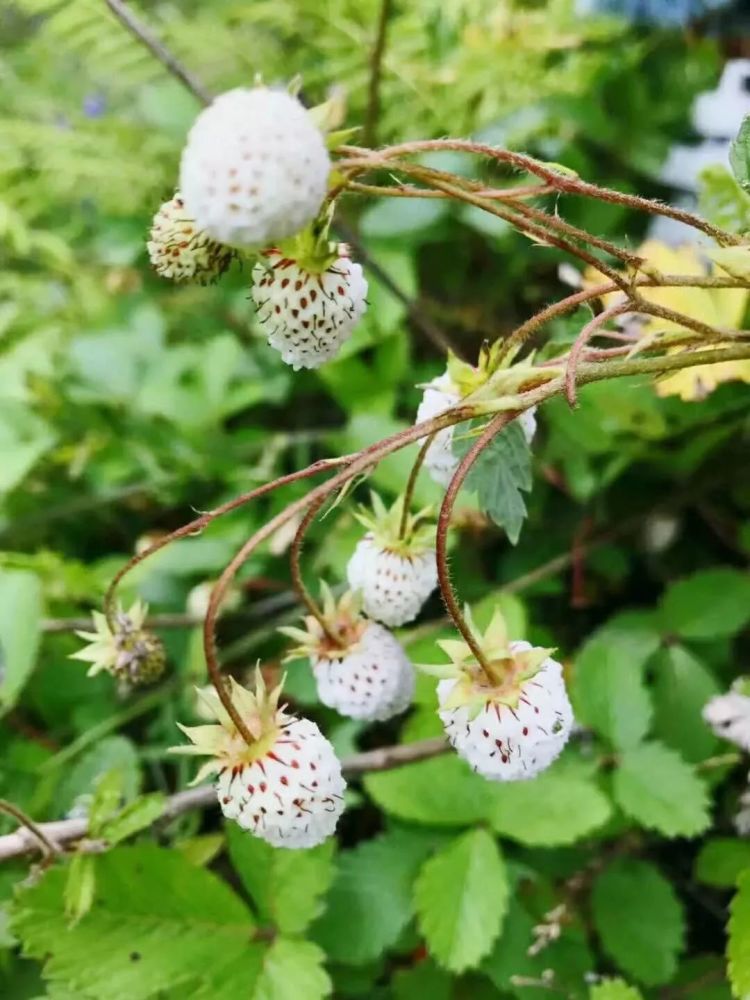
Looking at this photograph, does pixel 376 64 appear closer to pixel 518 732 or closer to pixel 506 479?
pixel 506 479

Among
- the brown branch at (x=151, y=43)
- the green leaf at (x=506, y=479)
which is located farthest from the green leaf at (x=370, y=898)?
the brown branch at (x=151, y=43)

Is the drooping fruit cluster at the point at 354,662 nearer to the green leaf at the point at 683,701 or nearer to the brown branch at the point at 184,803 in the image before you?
the brown branch at the point at 184,803

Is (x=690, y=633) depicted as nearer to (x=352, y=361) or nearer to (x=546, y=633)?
(x=546, y=633)

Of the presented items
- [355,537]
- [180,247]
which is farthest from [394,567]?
[355,537]

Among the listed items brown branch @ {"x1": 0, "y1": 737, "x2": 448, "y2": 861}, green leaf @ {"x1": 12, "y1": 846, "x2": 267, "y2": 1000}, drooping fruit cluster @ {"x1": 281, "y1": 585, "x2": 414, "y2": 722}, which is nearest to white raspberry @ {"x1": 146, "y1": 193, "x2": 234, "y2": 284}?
drooping fruit cluster @ {"x1": 281, "y1": 585, "x2": 414, "y2": 722}

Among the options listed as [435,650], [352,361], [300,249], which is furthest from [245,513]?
[300,249]

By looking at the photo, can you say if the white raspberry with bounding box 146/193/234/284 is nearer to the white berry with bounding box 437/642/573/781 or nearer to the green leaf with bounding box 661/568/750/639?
the white berry with bounding box 437/642/573/781
